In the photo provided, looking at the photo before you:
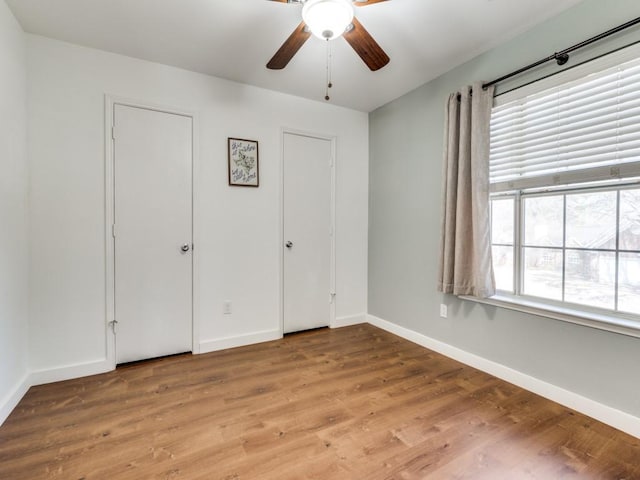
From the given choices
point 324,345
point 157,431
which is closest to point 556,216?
point 324,345

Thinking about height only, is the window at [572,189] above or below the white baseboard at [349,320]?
above

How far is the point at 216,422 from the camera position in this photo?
5.88ft

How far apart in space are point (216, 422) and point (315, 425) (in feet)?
1.92

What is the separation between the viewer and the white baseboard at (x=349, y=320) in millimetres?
3504

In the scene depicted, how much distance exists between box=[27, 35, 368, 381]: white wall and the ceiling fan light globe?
5.34 feet

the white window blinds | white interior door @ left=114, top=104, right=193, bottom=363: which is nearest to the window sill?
the white window blinds

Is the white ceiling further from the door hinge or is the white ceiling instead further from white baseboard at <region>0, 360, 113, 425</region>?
white baseboard at <region>0, 360, 113, 425</region>

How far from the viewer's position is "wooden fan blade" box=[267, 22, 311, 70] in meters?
1.62

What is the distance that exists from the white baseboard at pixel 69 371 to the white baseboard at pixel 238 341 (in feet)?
2.37

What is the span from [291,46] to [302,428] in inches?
85.7

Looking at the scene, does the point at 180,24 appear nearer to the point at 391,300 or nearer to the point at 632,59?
the point at 632,59

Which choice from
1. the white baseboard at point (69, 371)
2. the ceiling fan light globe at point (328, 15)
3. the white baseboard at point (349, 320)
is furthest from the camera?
the white baseboard at point (349, 320)

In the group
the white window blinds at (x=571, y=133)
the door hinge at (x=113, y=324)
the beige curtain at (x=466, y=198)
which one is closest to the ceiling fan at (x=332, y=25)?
the beige curtain at (x=466, y=198)

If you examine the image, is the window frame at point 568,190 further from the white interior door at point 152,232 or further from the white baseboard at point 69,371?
the white baseboard at point 69,371
